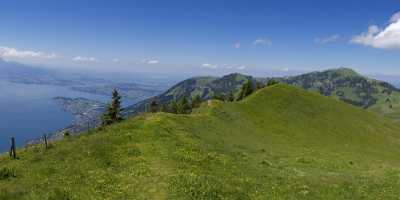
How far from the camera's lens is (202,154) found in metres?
35.0

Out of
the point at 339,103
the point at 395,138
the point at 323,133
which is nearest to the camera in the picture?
the point at 323,133

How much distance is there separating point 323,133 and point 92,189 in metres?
59.6

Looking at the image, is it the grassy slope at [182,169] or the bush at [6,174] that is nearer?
the grassy slope at [182,169]

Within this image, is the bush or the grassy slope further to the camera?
the bush

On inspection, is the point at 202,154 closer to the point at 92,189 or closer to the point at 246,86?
the point at 92,189

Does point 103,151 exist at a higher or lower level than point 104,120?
higher

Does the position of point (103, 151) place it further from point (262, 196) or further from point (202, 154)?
point (262, 196)

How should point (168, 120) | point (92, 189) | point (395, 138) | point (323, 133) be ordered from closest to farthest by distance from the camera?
point (92, 189) < point (168, 120) < point (323, 133) < point (395, 138)

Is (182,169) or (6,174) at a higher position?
(6,174)

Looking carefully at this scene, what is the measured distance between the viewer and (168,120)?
47094mm

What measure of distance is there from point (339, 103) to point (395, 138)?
2093cm

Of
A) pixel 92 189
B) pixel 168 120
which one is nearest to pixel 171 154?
pixel 92 189

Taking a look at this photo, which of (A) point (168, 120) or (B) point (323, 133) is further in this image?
(B) point (323, 133)

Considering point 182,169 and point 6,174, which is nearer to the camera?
point 6,174
